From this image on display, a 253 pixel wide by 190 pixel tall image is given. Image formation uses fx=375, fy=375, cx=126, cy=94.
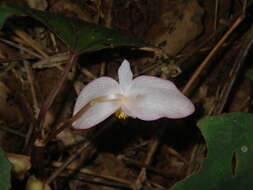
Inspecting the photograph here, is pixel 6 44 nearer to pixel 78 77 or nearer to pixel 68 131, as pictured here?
pixel 78 77

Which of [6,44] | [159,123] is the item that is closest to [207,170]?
[159,123]

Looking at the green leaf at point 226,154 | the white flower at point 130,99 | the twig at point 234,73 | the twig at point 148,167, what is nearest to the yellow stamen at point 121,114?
the white flower at point 130,99

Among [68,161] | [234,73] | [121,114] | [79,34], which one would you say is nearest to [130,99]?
[121,114]

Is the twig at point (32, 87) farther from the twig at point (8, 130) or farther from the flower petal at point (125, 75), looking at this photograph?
the flower petal at point (125, 75)

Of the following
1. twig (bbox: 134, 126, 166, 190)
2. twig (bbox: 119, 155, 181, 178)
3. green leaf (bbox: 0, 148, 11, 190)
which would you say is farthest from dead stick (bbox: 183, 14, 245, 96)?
green leaf (bbox: 0, 148, 11, 190)

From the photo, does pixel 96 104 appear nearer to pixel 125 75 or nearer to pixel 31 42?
pixel 125 75

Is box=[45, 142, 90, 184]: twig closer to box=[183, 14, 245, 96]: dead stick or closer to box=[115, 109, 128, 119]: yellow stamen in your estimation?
box=[115, 109, 128, 119]: yellow stamen
